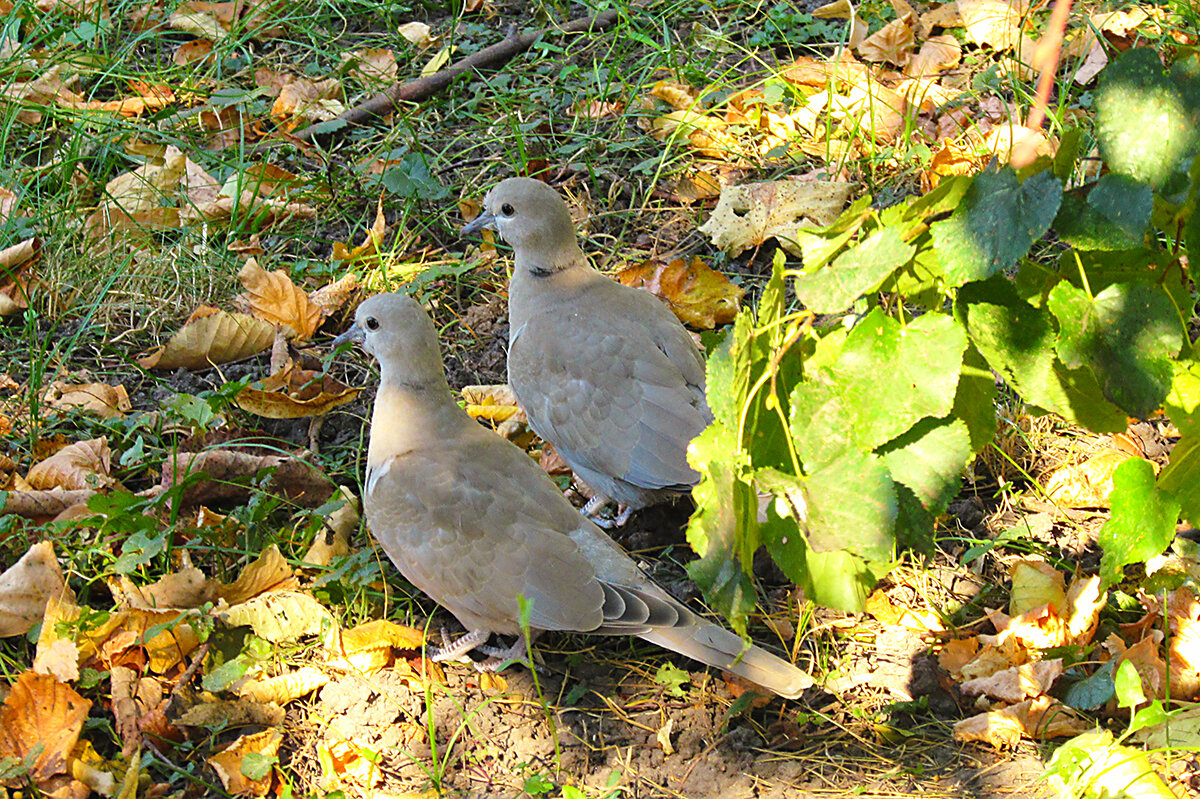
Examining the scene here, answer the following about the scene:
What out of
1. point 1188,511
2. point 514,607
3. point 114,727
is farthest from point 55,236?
point 1188,511

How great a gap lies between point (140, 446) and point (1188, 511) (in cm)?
273

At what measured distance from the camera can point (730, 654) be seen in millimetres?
2623

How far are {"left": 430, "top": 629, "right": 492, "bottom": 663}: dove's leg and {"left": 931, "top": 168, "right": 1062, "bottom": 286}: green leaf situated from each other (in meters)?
1.74

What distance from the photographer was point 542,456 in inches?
147

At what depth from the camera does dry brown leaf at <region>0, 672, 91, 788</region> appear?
2453mm

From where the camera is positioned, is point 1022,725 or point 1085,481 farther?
point 1085,481

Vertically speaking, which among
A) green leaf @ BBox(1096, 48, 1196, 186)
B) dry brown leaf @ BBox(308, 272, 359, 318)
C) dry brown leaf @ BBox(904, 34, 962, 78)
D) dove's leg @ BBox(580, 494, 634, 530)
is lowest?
dove's leg @ BBox(580, 494, 634, 530)

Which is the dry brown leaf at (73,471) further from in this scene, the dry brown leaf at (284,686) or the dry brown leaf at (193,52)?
the dry brown leaf at (193,52)

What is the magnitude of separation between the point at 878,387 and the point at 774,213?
101 inches

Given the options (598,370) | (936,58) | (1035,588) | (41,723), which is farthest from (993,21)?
(41,723)

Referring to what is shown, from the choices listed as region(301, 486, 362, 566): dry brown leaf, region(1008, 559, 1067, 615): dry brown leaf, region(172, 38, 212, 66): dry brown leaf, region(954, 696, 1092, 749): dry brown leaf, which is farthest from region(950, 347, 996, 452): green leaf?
region(172, 38, 212, 66): dry brown leaf

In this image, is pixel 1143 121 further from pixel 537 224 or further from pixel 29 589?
pixel 29 589

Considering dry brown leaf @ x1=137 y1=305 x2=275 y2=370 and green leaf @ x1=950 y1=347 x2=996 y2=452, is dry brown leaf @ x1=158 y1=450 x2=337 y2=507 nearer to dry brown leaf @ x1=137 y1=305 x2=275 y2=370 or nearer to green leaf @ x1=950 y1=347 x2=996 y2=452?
dry brown leaf @ x1=137 y1=305 x2=275 y2=370

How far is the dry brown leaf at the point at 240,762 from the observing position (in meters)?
2.45
